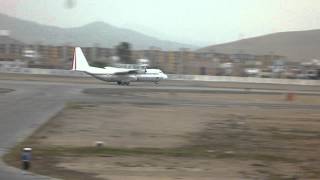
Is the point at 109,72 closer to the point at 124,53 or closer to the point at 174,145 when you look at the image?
the point at 174,145

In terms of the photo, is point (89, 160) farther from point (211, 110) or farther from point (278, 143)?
point (211, 110)

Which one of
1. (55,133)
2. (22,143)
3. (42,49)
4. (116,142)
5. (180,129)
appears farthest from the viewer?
(42,49)

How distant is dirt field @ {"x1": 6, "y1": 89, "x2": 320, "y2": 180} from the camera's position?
1748 cm

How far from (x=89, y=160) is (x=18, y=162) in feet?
7.87

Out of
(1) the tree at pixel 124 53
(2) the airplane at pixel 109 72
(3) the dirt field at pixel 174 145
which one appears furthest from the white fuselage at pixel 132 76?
(1) the tree at pixel 124 53

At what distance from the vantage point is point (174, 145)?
2359 cm

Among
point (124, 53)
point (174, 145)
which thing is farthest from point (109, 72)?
point (124, 53)

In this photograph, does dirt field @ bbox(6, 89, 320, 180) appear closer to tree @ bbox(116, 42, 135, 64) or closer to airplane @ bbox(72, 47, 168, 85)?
airplane @ bbox(72, 47, 168, 85)

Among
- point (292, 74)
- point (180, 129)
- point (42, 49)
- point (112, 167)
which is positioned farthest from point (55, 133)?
point (42, 49)

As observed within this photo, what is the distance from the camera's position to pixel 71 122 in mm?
30656

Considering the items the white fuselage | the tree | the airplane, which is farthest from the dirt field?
the tree

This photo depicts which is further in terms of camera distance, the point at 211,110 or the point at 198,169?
the point at 211,110

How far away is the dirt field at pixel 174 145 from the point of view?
1748 cm

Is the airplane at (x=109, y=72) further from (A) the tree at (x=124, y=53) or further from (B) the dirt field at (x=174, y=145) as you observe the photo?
(A) the tree at (x=124, y=53)
